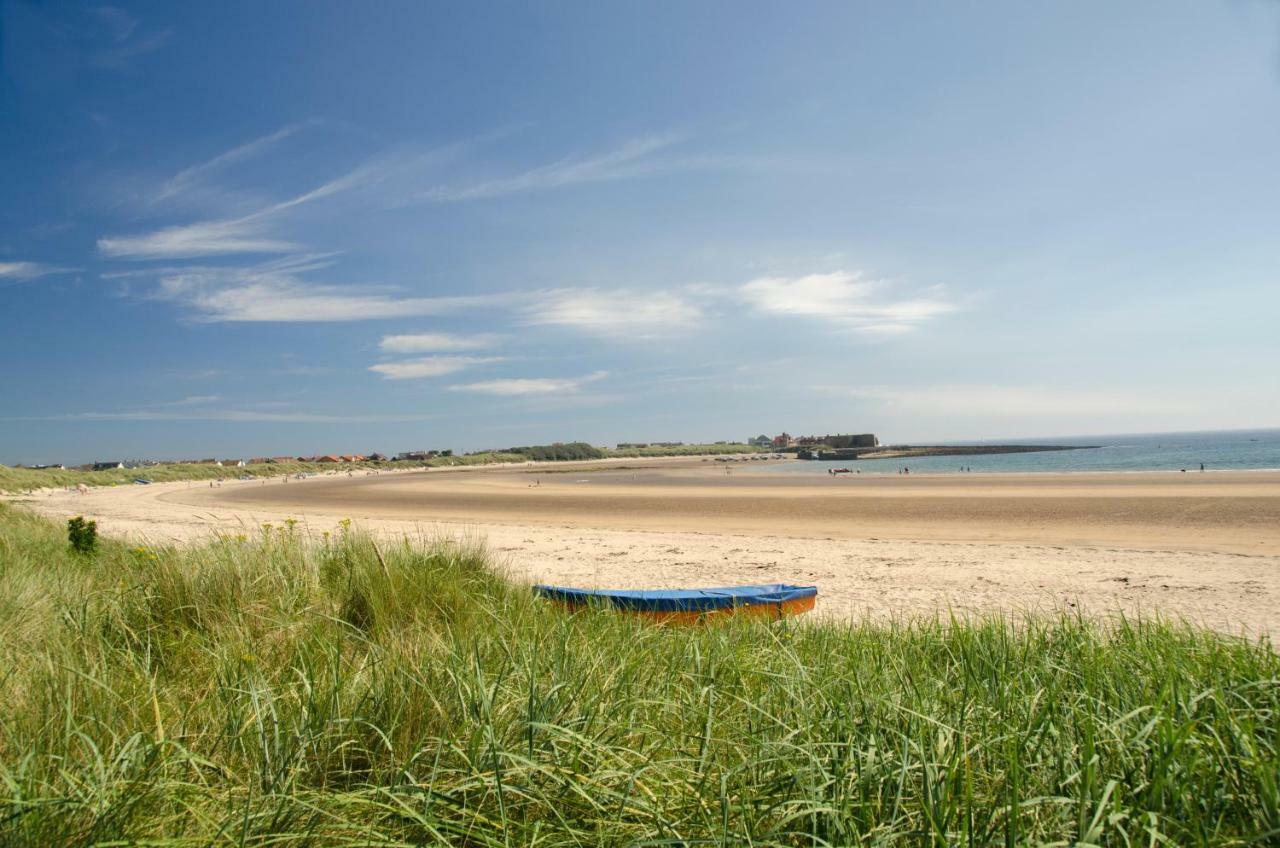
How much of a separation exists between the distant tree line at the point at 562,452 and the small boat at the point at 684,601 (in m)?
115

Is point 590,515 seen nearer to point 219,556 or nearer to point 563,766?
point 219,556

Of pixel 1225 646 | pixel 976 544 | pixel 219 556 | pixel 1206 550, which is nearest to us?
pixel 1225 646

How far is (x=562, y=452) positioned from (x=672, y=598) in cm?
12032

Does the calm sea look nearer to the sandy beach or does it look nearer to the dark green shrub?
the sandy beach

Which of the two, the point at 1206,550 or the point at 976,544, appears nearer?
the point at 1206,550

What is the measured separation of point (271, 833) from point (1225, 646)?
15.5 ft

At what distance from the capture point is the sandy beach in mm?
9375

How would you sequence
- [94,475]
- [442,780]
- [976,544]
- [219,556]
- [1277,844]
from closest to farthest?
[1277,844], [442,780], [219,556], [976,544], [94,475]

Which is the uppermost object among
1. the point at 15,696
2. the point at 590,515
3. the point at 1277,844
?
the point at 15,696

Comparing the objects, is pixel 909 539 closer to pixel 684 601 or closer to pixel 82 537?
pixel 684 601

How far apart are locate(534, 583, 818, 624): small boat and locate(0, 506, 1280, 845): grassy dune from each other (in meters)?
2.10

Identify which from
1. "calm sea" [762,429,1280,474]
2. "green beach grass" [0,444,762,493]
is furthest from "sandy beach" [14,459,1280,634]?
"green beach grass" [0,444,762,493]

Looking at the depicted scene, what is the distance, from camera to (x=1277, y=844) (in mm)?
1709

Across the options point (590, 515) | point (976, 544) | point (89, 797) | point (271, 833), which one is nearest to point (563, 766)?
point (271, 833)
